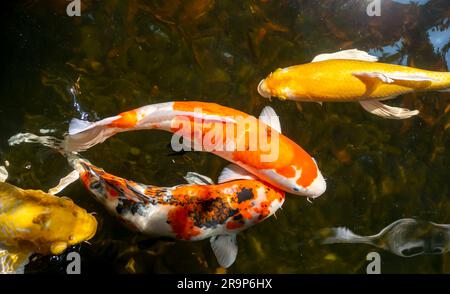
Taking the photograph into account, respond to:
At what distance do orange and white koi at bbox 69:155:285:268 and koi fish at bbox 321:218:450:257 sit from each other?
906 millimetres

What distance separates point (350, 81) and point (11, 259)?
2.81 m

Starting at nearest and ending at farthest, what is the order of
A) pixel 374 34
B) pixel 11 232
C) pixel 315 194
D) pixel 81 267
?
1. pixel 11 232
2. pixel 315 194
3. pixel 81 267
4. pixel 374 34

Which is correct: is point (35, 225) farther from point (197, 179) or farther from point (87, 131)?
point (197, 179)

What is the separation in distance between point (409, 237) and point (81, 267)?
283 cm

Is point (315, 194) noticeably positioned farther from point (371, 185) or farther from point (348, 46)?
point (348, 46)

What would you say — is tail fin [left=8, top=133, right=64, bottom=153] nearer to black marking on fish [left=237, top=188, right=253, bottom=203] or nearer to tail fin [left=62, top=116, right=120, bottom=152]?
tail fin [left=62, top=116, right=120, bottom=152]

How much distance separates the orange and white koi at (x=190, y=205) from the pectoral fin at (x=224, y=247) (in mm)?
66

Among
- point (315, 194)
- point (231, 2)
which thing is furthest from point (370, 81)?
point (231, 2)

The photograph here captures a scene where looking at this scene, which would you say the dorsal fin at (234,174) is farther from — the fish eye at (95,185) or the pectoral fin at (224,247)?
the fish eye at (95,185)

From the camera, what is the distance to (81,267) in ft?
11.0

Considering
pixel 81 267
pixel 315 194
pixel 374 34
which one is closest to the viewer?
pixel 315 194

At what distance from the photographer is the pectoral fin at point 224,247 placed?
310cm

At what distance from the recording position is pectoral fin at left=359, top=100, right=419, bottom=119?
3.36 metres

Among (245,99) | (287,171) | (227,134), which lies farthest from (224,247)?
(245,99)
